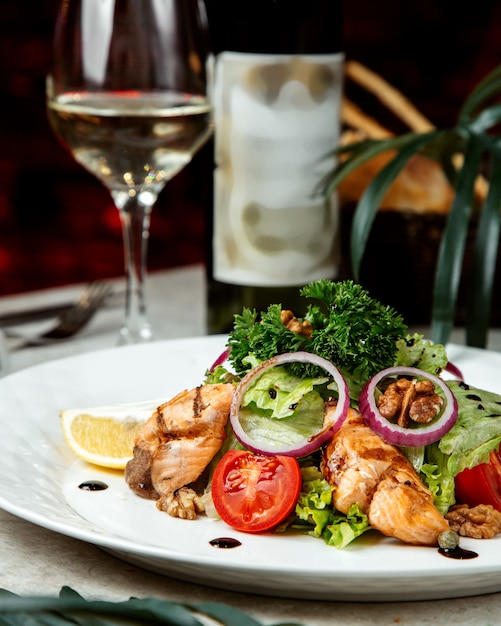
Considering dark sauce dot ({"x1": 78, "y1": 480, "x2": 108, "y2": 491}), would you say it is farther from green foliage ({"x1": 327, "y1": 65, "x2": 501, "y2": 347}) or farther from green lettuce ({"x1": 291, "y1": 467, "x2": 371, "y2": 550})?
green foliage ({"x1": 327, "y1": 65, "x2": 501, "y2": 347})

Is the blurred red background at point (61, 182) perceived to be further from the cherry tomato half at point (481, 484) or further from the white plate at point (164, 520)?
the cherry tomato half at point (481, 484)

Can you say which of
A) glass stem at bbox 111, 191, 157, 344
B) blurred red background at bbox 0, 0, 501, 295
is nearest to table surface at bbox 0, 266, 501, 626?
glass stem at bbox 111, 191, 157, 344

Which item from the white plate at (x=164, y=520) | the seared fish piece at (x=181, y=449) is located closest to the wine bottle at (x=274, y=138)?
the white plate at (x=164, y=520)

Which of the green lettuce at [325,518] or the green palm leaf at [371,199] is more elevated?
the green palm leaf at [371,199]

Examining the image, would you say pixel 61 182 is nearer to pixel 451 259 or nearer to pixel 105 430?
pixel 451 259

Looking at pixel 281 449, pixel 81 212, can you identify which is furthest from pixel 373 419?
pixel 81 212

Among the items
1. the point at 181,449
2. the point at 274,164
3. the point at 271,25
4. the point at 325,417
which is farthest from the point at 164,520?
the point at 271,25

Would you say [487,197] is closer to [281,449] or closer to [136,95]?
[136,95]
